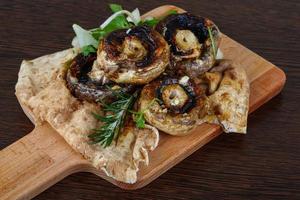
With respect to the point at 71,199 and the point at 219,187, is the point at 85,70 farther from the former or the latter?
the point at 219,187

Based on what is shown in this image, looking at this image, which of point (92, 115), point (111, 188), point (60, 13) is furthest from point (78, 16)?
point (111, 188)

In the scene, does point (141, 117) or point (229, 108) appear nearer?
point (141, 117)

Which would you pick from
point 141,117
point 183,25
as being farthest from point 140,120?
point 183,25

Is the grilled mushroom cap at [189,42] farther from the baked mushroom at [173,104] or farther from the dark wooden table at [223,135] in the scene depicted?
the dark wooden table at [223,135]

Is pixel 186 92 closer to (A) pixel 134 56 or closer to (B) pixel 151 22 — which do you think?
(A) pixel 134 56

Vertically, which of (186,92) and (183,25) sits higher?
(183,25)

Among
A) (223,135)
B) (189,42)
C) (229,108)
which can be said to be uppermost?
(189,42)

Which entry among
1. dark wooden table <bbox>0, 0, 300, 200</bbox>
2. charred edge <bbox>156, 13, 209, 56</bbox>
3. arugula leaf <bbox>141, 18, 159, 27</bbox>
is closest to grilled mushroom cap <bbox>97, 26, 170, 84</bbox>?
charred edge <bbox>156, 13, 209, 56</bbox>
